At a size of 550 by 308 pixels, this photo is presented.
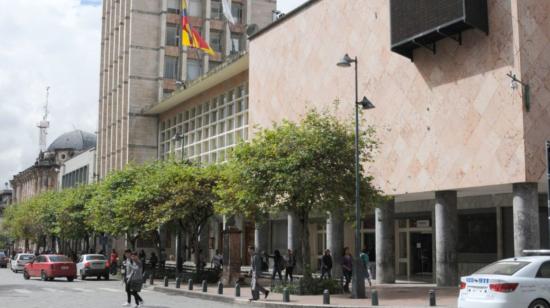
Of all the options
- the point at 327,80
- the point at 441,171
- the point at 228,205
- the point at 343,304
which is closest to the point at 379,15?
the point at 327,80

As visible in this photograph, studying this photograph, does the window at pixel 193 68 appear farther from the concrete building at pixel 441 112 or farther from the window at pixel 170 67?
the concrete building at pixel 441 112

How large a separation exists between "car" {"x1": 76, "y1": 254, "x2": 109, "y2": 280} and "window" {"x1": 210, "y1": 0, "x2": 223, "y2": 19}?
3450cm

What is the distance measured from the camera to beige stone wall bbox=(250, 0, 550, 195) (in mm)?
24875

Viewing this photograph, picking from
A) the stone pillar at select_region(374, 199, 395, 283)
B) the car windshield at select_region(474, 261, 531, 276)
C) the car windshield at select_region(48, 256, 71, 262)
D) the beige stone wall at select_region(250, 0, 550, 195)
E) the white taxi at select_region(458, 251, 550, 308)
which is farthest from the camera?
the car windshield at select_region(48, 256, 71, 262)

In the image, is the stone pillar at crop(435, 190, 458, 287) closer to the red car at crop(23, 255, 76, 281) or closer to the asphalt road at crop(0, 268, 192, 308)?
the asphalt road at crop(0, 268, 192, 308)

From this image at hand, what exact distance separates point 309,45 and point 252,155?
12417mm

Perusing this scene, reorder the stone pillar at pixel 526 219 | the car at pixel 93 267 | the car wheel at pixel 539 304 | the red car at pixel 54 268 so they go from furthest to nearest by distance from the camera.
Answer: the car at pixel 93 267
the red car at pixel 54 268
the stone pillar at pixel 526 219
the car wheel at pixel 539 304

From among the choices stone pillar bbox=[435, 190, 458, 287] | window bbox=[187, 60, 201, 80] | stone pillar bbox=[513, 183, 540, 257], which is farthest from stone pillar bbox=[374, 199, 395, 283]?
window bbox=[187, 60, 201, 80]

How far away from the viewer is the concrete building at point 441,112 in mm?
24500

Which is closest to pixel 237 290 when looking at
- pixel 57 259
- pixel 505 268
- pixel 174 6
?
pixel 505 268

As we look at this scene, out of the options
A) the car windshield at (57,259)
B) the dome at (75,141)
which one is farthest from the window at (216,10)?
the dome at (75,141)

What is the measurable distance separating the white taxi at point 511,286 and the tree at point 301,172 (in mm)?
9790

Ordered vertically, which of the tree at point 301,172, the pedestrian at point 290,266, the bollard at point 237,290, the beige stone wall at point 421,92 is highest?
the beige stone wall at point 421,92

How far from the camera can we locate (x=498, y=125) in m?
25.1
